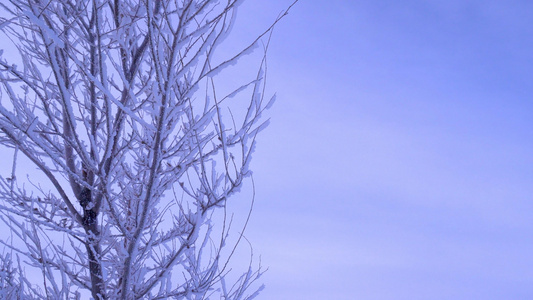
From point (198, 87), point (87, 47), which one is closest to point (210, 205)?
point (198, 87)

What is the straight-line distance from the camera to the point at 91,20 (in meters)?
3.13

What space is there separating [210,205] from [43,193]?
7.06 feet

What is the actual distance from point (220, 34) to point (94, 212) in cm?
251

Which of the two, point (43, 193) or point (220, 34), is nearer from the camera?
point (220, 34)

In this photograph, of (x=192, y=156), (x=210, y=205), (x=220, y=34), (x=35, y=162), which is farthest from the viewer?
(x=35, y=162)

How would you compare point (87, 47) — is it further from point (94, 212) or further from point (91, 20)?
point (94, 212)

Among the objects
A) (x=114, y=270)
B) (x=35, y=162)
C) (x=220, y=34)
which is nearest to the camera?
A: (x=220, y=34)

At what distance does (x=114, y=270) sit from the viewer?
378cm

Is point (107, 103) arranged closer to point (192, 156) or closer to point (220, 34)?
point (192, 156)

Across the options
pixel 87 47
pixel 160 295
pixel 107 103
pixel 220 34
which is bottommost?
pixel 160 295

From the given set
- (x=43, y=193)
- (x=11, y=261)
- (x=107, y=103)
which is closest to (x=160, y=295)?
(x=43, y=193)

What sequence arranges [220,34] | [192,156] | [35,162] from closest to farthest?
[220,34]
[192,156]
[35,162]

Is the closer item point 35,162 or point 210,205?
point 210,205

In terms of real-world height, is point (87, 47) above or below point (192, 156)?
above
